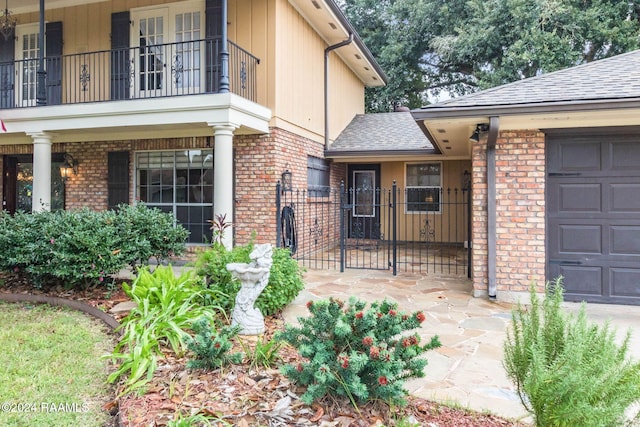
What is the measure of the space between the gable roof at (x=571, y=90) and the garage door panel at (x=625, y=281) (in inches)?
89.8

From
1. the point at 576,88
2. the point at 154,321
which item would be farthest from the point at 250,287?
the point at 576,88

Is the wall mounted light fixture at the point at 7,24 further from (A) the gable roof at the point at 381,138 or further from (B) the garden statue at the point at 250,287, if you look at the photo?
(B) the garden statue at the point at 250,287

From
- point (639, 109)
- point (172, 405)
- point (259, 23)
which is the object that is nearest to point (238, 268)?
point (172, 405)

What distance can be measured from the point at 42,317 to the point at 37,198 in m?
4.24

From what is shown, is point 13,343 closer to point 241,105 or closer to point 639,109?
point 241,105

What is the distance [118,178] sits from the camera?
959 centimetres

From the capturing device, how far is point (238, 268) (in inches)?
165

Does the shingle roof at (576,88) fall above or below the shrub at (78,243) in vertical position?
above

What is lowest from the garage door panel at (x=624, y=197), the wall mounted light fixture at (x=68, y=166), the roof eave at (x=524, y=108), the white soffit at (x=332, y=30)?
the garage door panel at (x=624, y=197)

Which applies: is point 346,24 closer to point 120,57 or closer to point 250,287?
point 120,57

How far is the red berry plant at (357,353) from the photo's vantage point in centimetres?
247

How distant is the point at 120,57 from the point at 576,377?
9.80 meters

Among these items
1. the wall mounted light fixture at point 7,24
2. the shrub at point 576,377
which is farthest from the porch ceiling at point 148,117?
the shrub at point 576,377

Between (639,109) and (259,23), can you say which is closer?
(639,109)
